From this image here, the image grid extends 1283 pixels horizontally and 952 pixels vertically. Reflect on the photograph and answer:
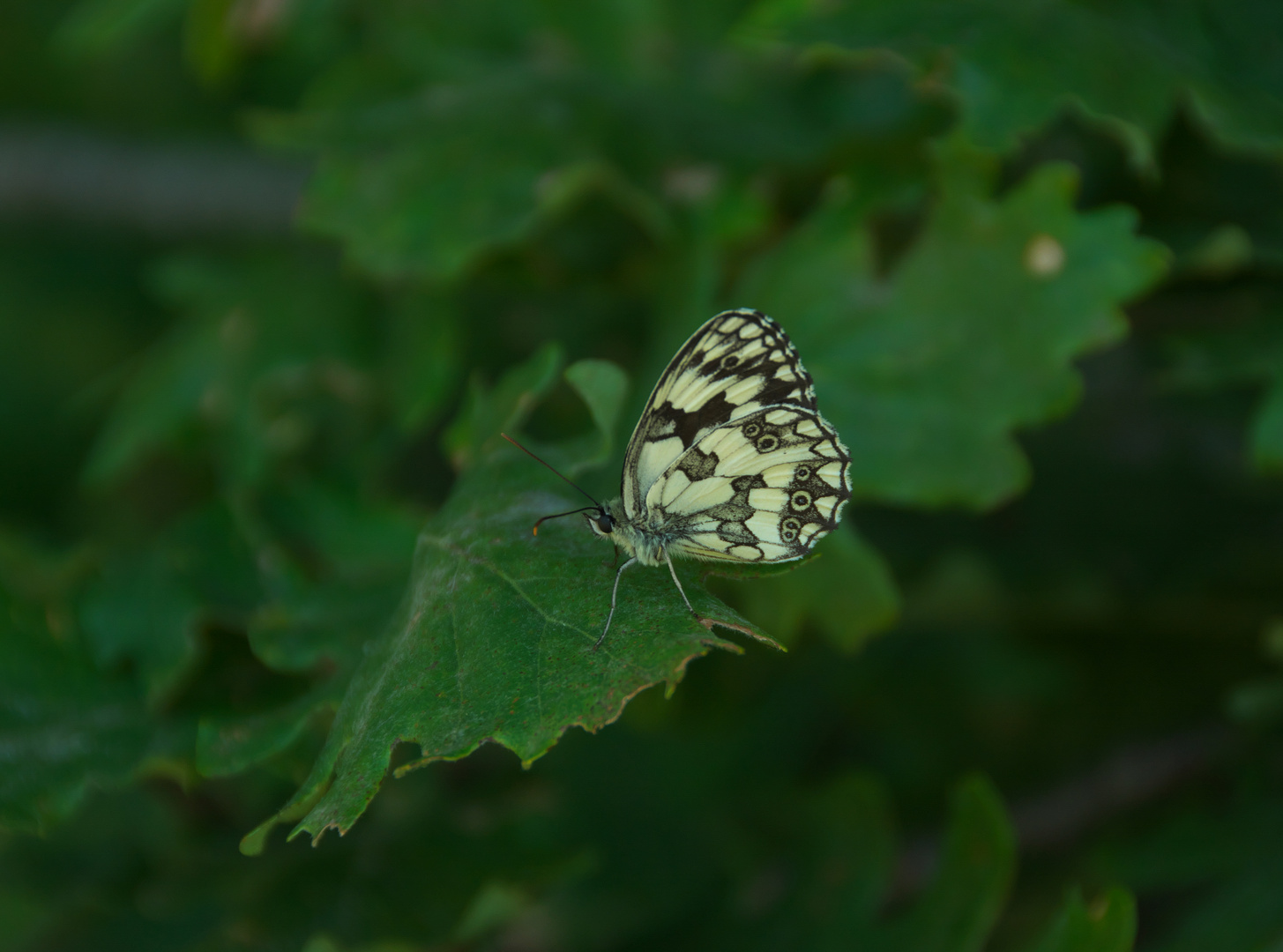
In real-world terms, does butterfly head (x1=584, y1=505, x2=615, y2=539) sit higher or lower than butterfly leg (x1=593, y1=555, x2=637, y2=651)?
lower

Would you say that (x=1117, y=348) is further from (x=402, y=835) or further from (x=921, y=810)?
(x=402, y=835)

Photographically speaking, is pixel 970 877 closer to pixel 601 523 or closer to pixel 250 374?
pixel 601 523

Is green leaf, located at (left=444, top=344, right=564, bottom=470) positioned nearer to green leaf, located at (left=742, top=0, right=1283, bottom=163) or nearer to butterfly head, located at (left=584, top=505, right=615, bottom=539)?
butterfly head, located at (left=584, top=505, right=615, bottom=539)

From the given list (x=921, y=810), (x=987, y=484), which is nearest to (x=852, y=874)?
(x=921, y=810)

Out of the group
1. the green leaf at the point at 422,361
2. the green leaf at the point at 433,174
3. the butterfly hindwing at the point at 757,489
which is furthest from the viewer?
the green leaf at the point at 422,361

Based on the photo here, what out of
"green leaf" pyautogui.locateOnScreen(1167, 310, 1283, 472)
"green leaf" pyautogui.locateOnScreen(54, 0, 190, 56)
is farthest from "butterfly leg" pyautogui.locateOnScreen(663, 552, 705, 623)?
"green leaf" pyautogui.locateOnScreen(54, 0, 190, 56)

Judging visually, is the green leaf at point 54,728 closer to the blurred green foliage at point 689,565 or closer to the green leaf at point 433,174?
the blurred green foliage at point 689,565

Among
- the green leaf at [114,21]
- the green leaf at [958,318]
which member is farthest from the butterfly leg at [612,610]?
the green leaf at [114,21]
